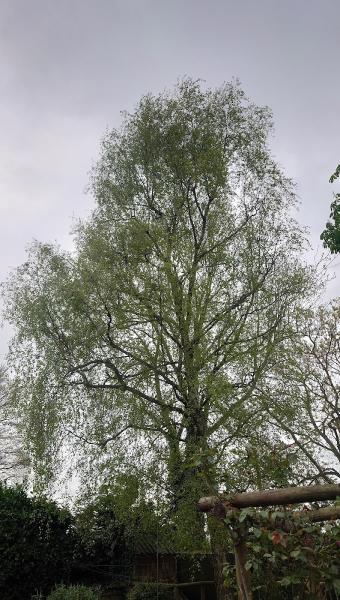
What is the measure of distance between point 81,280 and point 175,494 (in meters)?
4.67

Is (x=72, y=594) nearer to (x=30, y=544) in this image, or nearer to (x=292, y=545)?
(x=30, y=544)

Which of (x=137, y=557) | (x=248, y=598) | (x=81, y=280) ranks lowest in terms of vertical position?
(x=248, y=598)

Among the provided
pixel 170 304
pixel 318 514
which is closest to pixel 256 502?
pixel 318 514

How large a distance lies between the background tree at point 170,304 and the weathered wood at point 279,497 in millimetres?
4798

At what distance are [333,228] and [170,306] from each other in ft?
12.8

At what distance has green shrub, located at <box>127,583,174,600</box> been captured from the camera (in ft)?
36.6

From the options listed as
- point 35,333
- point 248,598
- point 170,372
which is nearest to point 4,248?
point 35,333

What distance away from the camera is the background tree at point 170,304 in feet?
32.4

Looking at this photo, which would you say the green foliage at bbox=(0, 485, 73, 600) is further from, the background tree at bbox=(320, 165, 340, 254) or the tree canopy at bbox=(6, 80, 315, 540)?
the background tree at bbox=(320, 165, 340, 254)

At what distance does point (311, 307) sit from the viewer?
11.8 meters

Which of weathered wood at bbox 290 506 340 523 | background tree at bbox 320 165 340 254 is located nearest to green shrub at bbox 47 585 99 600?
weathered wood at bbox 290 506 340 523

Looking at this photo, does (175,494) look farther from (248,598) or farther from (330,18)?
(330,18)

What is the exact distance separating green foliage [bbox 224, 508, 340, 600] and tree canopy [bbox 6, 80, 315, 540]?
4680 millimetres

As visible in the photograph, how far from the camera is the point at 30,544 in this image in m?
11.0
